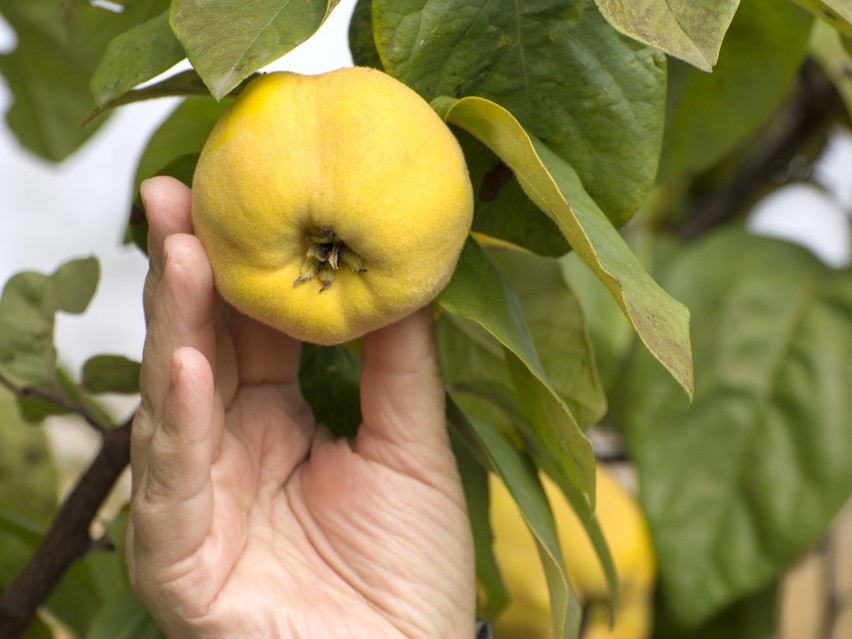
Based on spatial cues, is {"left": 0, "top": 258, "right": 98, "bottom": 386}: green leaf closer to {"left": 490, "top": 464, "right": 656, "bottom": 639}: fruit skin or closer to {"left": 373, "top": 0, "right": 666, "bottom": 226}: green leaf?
{"left": 373, "top": 0, "right": 666, "bottom": 226}: green leaf

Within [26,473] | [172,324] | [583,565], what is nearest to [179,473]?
[172,324]

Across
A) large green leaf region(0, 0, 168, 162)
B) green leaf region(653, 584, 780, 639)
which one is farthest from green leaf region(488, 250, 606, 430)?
green leaf region(653, 584, 780, 639)

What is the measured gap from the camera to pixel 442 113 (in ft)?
1.33

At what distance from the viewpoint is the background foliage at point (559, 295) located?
15.5 inches

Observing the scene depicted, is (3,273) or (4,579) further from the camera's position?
(3,273)

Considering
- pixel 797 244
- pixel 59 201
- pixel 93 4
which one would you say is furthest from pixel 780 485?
pixel 59 201

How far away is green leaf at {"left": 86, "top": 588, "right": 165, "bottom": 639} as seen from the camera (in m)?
0.53

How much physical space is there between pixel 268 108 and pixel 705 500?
2.13ft

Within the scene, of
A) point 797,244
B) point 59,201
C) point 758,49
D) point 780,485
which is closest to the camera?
point 758,49

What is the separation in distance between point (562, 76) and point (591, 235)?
97mm

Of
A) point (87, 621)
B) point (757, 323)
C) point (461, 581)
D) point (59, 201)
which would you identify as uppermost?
point (461, 581)

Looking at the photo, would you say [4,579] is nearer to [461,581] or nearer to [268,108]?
[461,581]

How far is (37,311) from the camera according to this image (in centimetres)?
Result: 55

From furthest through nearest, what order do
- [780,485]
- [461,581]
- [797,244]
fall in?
[797,244] → [780,485] → [461,581]
